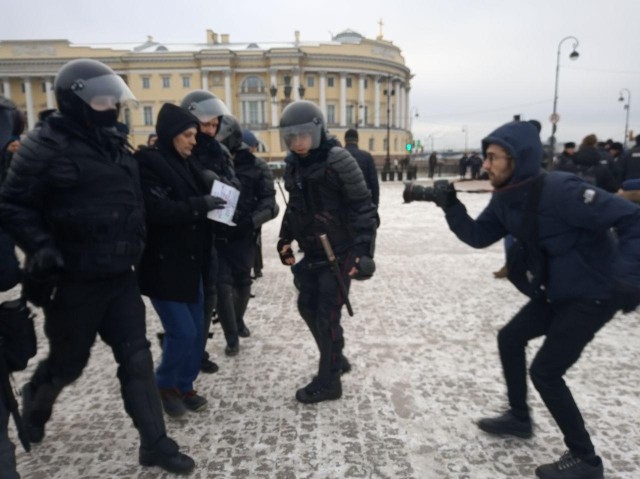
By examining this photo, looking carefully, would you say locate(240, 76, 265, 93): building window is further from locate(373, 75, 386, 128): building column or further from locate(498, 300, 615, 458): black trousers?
locate(498, 300, 615, 458): black trousers

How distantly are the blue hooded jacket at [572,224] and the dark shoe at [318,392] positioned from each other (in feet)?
5.49

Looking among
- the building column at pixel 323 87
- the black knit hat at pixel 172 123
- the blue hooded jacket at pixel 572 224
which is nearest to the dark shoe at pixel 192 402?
the black knit hat at pixel 172 123

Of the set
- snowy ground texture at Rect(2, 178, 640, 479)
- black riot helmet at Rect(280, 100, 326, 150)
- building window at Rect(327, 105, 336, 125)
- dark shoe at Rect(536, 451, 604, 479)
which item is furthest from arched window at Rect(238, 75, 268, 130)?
dark shoe at Rect(536, 451, 604, 479)

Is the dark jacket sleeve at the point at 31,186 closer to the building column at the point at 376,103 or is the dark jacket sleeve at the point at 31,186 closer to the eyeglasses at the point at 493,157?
the eyeglasses at the point at 493,157

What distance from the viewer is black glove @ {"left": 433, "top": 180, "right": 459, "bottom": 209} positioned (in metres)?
3.00

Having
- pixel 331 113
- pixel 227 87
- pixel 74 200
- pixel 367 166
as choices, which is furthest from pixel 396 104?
pixel 74 200

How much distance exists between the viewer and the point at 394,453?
9.48 feet

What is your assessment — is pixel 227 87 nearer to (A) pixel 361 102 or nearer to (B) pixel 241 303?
(A) pixel 361 102

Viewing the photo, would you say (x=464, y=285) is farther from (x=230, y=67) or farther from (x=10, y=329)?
(x=230, y=67)

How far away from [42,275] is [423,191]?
2.18 metres

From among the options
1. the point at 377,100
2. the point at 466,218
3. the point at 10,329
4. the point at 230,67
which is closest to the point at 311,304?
the point at 466,218

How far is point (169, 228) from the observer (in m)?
3.06

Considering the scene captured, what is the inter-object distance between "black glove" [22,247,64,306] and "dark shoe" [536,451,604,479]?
2.73m

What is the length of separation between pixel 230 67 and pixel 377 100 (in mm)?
22012
